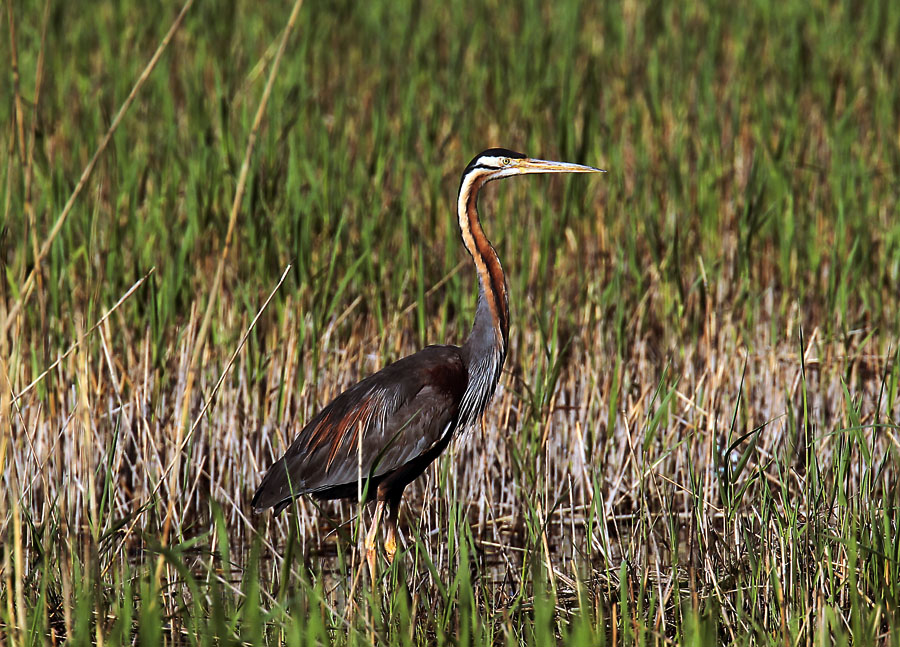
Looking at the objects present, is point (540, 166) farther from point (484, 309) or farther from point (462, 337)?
point (462, 337)

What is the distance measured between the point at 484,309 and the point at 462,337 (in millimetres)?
1050

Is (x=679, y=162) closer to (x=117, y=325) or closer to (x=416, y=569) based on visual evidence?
(x=117, y=325)

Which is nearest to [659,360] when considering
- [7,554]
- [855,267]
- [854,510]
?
[855,267]

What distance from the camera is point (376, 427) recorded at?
378 centimetres

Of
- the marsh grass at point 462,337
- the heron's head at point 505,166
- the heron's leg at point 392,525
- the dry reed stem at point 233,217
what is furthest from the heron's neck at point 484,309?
the dry reed stem at point 233,217

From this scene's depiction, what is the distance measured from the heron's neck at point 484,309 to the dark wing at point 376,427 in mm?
92

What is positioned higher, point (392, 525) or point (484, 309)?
point (484, 309)

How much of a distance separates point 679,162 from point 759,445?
6.08ft

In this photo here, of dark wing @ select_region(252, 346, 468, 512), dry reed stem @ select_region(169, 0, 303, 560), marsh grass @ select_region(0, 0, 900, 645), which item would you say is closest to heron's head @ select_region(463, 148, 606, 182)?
marsh grass @ select_region(0, 0, 900, 645)

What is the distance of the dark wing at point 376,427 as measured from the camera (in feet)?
12.2

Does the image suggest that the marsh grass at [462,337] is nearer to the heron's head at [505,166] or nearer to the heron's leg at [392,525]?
the heron's leg at [392,525]

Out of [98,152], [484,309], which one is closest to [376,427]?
[484,309]

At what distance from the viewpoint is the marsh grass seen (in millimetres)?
2791

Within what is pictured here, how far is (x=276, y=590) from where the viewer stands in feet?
10.9
